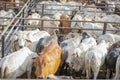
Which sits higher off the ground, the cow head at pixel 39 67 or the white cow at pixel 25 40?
the white cow at pixel 25 40

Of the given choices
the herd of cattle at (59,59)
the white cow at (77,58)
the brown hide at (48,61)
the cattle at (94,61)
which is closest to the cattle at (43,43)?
the herd of cattle at (59,59)

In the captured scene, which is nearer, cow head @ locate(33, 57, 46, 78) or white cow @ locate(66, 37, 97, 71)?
cow head @ locate(33, 57, 46, 78)

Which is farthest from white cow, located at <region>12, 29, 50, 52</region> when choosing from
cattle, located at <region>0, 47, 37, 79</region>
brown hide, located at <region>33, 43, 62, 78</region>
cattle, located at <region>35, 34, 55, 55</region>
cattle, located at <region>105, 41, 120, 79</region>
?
cattle, located at <region>105, 41, 120, 79</region>

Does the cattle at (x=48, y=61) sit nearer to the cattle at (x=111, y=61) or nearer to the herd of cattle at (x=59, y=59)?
the herd of cattle at (x=59, y=59)

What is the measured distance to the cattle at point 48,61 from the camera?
643cm

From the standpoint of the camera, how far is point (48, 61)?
6656 millimetres

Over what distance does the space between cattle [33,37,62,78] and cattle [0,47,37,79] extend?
21 centimetres

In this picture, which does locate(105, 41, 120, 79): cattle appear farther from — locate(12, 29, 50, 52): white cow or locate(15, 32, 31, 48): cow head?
locate(15, 32, 31, 48): cow head

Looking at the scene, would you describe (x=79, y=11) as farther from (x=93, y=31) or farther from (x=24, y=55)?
(x=24, y=55)

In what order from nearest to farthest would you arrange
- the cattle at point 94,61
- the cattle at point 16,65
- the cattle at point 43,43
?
the cattle at point 16,65 → the cattle at point 94,61 → the cattle at point 43,43

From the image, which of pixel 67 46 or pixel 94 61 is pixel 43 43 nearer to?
pixel 67 46

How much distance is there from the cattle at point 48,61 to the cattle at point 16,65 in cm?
21

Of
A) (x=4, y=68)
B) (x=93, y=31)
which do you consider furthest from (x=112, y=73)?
(x=93, y=31)

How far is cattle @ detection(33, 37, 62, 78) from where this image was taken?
643 centimetres
